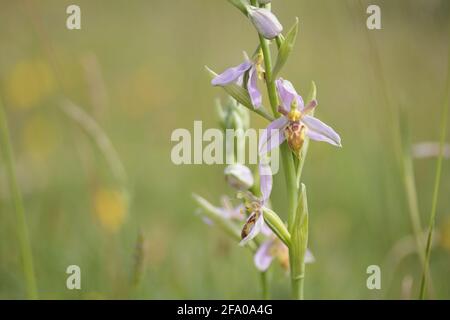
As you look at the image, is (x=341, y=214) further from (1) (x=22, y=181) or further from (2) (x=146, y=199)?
(1) (x=22, y=181)

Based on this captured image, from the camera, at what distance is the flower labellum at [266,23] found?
6.88ft

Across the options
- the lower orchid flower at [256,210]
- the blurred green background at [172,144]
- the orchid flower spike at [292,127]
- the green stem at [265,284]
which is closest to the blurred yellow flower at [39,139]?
the blurred green background at [172,144]

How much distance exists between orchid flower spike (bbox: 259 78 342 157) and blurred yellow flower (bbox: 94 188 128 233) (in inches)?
53.9

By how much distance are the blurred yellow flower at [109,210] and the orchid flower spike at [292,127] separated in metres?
1.37

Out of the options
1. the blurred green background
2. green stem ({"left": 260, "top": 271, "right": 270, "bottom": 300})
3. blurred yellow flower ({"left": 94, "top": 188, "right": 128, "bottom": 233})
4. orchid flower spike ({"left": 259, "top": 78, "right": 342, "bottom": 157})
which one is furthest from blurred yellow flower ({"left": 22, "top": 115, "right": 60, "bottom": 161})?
orchid flower spike ({"left": 259, "top": 78, "right": 342, "bottom": 157})

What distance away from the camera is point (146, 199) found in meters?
4.46

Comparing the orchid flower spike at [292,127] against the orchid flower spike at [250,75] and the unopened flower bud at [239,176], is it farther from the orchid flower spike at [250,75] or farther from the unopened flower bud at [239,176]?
the unopened flower bud at [239,176]

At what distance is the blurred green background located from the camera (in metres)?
3.24

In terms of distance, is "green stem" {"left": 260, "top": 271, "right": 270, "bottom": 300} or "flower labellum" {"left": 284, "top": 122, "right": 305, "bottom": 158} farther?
"green stem" {"left": 260, "top": 271, "right": 270, "bottom": 300}

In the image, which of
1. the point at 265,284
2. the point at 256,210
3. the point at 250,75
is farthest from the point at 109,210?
the point at 250,75

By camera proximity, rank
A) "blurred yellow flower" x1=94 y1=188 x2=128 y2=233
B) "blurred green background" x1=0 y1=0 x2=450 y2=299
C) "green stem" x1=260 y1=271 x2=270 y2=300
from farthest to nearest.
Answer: "blurred yellow flower" x1=94 y1=188 x2=128 y2=233 < "blurred green background" x1=0 y1=0 x2=450 y2=299 < "green stem" x1=260 y1=271 x2=270 y2=300

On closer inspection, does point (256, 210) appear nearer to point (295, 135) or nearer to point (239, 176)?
point (239, 176)

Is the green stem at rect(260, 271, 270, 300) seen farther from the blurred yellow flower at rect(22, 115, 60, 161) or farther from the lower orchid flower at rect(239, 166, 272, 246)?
the blurred yellow flower at rect(22, 115, 60, 161)
